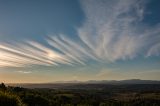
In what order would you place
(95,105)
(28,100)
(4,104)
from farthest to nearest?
(95,105) < (28,100) < (4,104)

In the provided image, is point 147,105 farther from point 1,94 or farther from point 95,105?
point 1,94

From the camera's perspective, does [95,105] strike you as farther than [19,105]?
Yes

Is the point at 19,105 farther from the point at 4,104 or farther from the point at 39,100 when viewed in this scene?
the point at 39,100

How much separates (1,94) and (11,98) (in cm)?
95

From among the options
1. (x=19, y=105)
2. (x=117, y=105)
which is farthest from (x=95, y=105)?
(x=19, y=105)

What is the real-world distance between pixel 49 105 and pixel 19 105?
95.7ft

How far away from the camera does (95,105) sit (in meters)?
89.6

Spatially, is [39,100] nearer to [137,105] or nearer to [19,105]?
[19,105]

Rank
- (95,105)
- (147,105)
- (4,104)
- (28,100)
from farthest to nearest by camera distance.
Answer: (147,105)
(95,105)
(28,100)
(4,104)

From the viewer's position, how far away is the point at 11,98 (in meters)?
24.2

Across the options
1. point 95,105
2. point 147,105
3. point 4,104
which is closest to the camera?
point 4,104

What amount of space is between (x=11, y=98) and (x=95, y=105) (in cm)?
6744

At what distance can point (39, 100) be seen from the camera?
5244 cm

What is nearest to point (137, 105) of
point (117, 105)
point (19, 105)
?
point (117, 105)
